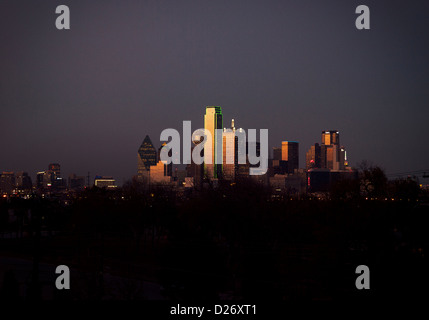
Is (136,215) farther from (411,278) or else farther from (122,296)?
Result: (411,278)

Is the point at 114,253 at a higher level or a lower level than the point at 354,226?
lower

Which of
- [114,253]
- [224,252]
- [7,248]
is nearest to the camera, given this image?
[224,252]

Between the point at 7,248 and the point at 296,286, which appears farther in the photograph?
the point at 7,248

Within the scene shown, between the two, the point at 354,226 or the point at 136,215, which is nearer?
the point at 354,226

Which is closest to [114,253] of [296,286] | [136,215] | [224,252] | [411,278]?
[136,215]
